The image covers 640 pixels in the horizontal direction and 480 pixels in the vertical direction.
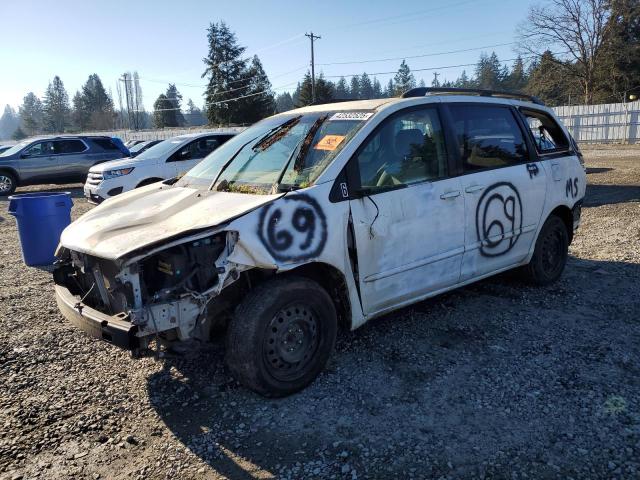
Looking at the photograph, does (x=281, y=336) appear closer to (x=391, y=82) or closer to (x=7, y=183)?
(x=7, y=183)

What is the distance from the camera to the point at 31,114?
130 metres

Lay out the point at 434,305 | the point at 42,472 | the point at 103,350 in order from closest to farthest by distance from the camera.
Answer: the point at 42,472 → the point at 103,350 → the point at 434,305

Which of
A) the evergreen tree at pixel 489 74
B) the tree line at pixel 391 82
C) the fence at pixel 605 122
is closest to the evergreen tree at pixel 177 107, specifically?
the tree line at pixel 391 82

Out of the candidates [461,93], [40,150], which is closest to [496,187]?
[461,93]

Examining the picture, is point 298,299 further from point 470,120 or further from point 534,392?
point 470,120

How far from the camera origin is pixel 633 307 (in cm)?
472

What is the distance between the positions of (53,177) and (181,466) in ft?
54.7

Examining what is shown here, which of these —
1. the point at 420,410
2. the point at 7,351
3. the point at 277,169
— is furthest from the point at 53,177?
the point at 420,410

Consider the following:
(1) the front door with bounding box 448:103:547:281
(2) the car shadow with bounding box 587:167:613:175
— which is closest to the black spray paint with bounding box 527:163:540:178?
(1) the front door with bounding box 448:103:547:281

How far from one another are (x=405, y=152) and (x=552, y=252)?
2.42m

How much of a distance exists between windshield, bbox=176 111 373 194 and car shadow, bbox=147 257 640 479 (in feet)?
4.08

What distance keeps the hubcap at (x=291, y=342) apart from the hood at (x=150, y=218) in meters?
0.74

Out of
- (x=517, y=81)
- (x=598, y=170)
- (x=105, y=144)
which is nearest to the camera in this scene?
(x=598, y=170)

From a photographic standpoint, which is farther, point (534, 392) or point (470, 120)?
point (470, 120)
